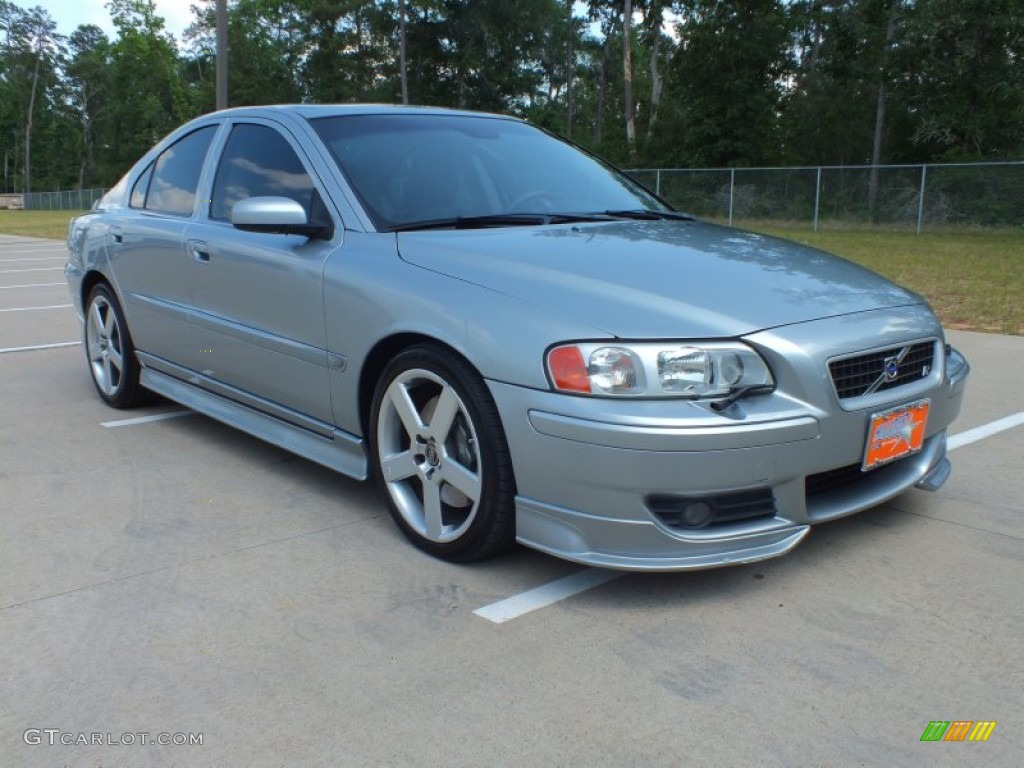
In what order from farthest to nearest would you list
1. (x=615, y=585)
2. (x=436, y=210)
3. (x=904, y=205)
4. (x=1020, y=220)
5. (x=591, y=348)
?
1. (x=904, y=205)
2. (x=1020, y=220)
3. (x=436, y=210)
4. (x=615, y=585)
5. (x=591, y=348)

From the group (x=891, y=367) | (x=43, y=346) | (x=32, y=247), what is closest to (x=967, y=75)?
(x=32, y=247)

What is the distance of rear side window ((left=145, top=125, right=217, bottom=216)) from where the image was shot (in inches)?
186

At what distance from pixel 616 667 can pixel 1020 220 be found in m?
22.6

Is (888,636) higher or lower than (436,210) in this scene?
lower

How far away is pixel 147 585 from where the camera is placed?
312 centimetres

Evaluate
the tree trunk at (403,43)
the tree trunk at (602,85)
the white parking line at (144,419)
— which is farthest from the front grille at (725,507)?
the tree trunk at (602,85)

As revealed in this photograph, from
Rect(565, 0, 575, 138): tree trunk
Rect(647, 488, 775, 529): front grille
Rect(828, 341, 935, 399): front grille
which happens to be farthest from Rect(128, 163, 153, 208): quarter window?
Rect(565, 0, 575, 138): tree trunk

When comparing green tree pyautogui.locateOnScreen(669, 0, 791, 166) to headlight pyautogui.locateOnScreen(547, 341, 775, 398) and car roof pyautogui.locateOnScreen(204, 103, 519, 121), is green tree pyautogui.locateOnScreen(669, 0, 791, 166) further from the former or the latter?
headlight pyautogui.locateOnScreen(547, 341, 775, 398)

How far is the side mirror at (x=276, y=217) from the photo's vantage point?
3.56 meters

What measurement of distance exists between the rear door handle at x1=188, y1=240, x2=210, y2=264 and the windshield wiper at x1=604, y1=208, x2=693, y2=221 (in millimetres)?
1823

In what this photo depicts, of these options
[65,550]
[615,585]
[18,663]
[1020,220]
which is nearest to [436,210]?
[615,585]

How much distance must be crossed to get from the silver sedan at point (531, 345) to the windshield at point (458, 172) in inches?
0.6

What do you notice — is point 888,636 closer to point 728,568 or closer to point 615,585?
point 728,568

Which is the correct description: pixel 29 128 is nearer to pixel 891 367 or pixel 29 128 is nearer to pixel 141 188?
pixel 141 188
